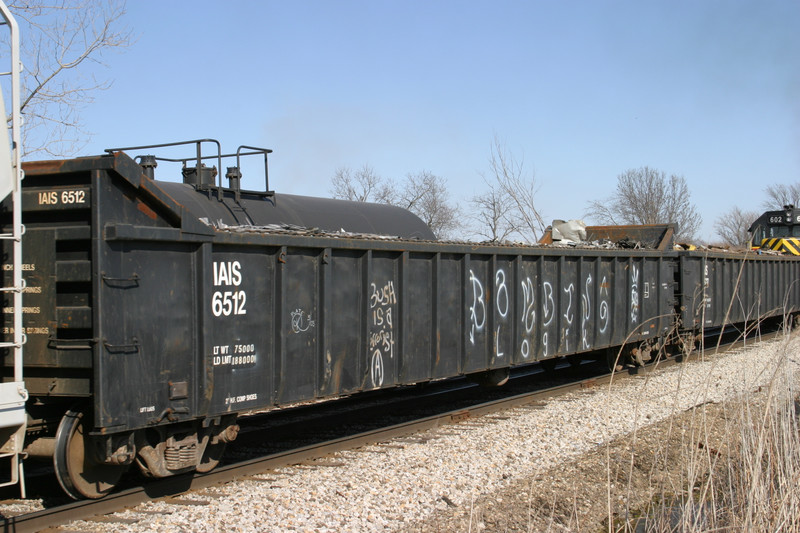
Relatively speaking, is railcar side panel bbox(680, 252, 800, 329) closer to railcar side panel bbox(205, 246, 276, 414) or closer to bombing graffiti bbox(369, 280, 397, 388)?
bombing graffiti bbox(369, 280, 397, 388)

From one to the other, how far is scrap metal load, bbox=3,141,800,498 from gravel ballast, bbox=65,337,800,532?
55cm

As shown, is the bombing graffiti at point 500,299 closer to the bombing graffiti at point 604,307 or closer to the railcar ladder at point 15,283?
the bombing graffiti at point 604,307

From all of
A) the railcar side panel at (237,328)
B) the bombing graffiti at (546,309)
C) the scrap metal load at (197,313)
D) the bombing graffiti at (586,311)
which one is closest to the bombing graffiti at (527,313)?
the bombing graffiti at (546,309)

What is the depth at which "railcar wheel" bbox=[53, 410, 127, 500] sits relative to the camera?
5934mm

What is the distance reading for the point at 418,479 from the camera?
7.29 meters

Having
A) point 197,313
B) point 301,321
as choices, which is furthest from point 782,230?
point 197,313

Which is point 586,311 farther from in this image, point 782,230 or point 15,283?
point 782,230

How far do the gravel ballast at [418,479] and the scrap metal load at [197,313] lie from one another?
0.55 m

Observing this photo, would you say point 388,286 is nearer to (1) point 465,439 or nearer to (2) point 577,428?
(1) point 465,439

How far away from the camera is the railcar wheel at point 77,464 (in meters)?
5.93

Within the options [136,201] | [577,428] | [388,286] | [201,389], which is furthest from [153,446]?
[577,428]

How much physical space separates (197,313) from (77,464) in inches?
62.0

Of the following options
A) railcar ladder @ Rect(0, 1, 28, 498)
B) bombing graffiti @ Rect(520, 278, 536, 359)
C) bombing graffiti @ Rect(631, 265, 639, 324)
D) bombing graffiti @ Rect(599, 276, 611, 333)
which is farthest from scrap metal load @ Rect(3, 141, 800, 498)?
bombing graffiti @ Rect(631, 265, 639, 324)

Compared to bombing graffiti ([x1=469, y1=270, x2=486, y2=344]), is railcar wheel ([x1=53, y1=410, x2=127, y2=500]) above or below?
below
